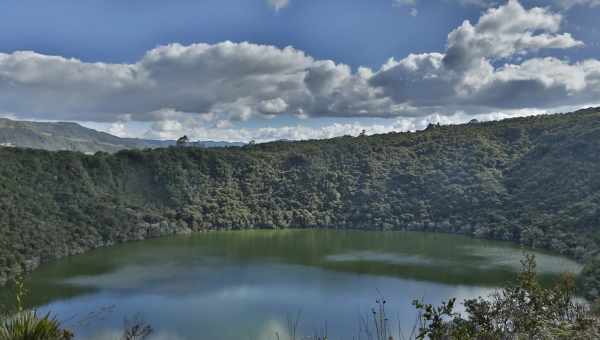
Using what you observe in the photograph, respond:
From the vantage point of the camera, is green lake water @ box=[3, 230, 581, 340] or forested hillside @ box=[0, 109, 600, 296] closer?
green lake water @ box=[3, 230, 581, 340]

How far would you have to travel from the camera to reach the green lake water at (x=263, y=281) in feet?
70.9

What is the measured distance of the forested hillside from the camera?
40.2 metres

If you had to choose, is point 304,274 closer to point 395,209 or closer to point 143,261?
point 143,261

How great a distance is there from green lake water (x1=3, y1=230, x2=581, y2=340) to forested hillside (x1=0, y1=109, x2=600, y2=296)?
11.0 feet

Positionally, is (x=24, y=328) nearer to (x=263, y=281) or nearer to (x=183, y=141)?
(x=263, y=281)

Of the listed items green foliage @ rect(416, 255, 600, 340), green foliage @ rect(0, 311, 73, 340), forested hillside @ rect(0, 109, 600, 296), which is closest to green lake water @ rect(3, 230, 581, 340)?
forested hillside @ rect(0, 109, 600, 296)

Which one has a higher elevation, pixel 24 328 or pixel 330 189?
pixel 24 328

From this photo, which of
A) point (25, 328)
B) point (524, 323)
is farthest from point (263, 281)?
point (524, 323)

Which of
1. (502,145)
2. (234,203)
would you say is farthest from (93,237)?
(502,145)

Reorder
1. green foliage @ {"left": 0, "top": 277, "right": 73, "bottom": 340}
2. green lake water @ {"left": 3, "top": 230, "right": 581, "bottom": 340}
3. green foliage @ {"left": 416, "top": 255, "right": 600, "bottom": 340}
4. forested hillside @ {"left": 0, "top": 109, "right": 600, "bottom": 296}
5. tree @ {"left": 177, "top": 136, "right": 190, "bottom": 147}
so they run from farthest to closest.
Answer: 1. tree @ {"left": 177, "top": 136, "right": 190, "bottom": 147}
2. forested hillside @ {"left": 0, "top": 109, "right": 600, "bottom": 296}
3. green lake water @ {"left": 3, "top": 230, "right": 581, "bottom": 340}
4. green foliage @ {"left": 0, "top": 277, "right": 73, "bottom": 340}
5. green foliage @ {"left": 416, "top": 255, "right": 600, "bottom": 340}

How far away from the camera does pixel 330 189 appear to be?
60.8 metres

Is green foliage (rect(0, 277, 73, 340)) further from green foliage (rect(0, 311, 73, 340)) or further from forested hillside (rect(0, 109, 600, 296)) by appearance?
forested hillside (rect(0, 109, 600, 296))

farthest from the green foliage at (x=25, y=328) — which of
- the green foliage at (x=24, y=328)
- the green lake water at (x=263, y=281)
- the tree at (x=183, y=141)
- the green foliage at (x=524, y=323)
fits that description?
the tree at (x=183, y=141)

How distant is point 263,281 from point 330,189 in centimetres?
3157
